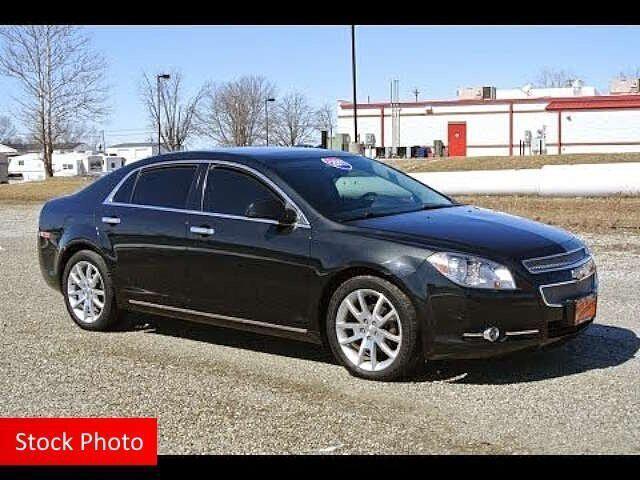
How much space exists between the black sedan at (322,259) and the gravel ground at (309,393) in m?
0.29

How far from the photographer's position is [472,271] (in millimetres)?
5484

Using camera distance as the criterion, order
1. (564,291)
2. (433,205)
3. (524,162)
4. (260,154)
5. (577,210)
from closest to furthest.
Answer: (564,291), (433,205), (260,154), (577,210), (524,162)

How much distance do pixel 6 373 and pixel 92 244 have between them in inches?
64.2

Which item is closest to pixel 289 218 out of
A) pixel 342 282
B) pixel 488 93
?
pixel 342 282

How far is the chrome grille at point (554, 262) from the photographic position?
18.2 ft

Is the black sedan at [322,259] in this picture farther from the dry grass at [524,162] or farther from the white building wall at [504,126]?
the white building wall at [504,126]

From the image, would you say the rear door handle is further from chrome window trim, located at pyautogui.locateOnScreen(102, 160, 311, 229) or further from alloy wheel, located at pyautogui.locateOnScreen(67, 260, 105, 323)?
alloy wheel, located at pyautogui.locateOnScreen(67, 260, 105, 323)

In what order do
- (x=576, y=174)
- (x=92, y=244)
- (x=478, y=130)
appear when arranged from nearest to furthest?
(x=92, y=244)
(x=576, y=174)
(x=478, y=130)

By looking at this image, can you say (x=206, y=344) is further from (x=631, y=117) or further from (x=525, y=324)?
(x=631, y=117)

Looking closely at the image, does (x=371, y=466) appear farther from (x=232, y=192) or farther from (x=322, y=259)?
(x=232, y=192)

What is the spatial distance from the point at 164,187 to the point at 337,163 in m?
1.45

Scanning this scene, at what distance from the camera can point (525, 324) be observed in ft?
17.9

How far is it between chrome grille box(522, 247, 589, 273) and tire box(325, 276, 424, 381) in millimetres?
812

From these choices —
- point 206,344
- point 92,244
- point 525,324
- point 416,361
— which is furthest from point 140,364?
point 525,324
